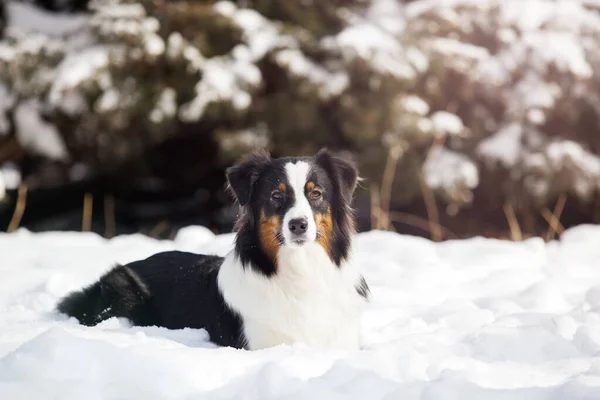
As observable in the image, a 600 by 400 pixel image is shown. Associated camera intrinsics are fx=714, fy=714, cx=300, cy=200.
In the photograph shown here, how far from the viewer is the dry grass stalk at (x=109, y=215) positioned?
895 cm

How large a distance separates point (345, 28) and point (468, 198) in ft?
8.00

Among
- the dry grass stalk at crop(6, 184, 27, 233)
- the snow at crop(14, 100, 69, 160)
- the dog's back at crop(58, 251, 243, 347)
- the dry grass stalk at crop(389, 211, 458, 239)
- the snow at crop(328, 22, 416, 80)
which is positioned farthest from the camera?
the dry grass stalk at crop(389, 211, 458, 239)

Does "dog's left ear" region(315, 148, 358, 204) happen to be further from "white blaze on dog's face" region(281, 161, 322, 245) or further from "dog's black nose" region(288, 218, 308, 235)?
"dog's black nose" region(288, 218, 308, 235)

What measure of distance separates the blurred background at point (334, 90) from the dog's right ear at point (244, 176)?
11.5 feet

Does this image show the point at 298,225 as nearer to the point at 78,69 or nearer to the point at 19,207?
the point at 78,69

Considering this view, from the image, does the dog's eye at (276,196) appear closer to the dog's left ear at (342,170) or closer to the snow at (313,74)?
the dog's left ear at (342,170)

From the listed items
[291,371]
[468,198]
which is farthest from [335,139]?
[291,371]

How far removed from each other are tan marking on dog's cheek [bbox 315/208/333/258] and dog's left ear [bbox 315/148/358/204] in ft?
0.61

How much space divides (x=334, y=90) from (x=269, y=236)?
418cm

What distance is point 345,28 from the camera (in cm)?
786

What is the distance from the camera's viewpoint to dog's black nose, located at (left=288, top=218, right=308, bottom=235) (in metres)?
3.37

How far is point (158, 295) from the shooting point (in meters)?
4.03

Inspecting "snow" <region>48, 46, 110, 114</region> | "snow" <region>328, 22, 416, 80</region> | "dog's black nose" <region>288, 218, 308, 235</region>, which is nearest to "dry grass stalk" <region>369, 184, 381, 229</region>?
"snow" <region>328, 22, 416, 80</region>

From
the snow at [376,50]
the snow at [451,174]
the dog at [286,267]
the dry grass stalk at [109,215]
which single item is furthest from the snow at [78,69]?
the dog at [286,267]
